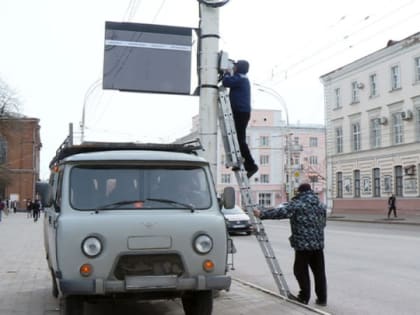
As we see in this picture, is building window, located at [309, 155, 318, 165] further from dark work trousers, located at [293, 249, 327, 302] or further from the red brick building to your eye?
dark work trousers, located at [293, 249, 327, 302]

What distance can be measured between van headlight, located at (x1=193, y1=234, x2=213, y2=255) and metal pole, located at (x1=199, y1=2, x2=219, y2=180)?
298 centimetres

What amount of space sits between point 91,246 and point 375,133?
1797 inches

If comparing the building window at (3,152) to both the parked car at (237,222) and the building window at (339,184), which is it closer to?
the building window at (339,184)

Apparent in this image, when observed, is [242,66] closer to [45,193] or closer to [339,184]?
[45,193]

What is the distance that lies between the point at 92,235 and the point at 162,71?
562 cm

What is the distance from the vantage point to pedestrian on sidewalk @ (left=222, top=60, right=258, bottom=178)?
930 cm

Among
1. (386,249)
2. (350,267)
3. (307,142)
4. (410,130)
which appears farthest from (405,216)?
(307,142)

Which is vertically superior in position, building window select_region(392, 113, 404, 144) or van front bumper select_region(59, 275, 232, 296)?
building window select_region(392, 113, 404, 144)

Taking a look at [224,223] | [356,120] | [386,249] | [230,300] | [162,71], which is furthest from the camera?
[356,120]

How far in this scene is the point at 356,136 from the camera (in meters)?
52.2

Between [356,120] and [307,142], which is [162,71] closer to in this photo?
[356,120]

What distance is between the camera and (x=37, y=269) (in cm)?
1323

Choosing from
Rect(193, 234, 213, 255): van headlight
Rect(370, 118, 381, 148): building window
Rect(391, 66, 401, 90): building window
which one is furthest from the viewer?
Rect(370, 118, 381, 148): building window

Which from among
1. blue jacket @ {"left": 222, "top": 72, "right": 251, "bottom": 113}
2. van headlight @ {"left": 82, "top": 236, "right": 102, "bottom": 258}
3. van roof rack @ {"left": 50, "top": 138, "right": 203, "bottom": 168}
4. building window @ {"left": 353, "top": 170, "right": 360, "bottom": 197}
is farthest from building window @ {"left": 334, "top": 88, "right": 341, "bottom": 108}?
van headlight @ {"left": 82, "top": 236, "right": 102, "bottom": 258}
